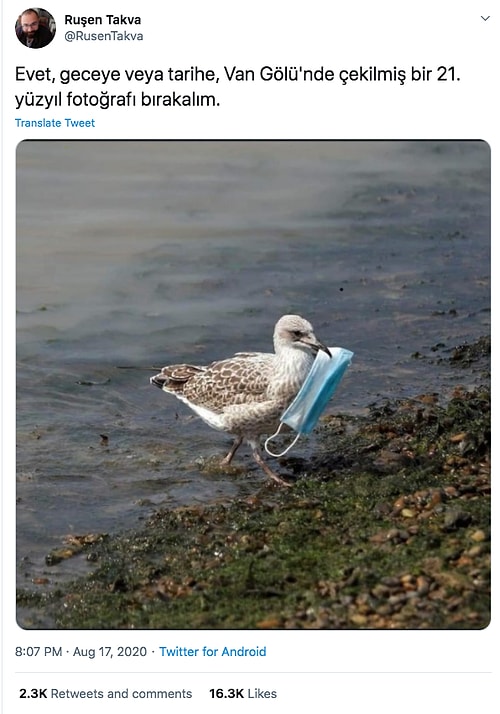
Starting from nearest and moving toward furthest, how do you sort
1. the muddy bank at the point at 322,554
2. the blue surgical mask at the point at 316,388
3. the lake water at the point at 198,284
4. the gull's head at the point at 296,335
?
the muddy bank at the point at 322,554
the blue surgical mask at the point at 316,388
the gull's head at the point at 296,335
the lake water at the point at 198,284

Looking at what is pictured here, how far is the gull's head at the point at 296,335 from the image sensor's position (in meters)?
7.70

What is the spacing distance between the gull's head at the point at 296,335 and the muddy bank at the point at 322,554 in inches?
36.9

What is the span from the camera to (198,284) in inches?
407

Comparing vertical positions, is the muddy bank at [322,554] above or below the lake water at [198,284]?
below

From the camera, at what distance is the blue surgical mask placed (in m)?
7.59

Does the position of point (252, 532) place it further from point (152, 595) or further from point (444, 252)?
point (444, 252)

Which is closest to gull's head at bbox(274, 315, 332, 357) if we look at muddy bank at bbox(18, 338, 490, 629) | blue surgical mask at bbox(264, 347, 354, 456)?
blue surgical mask at bbox(264, 347, 354, 456)

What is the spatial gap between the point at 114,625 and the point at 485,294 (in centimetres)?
537

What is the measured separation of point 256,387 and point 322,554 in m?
1.56
